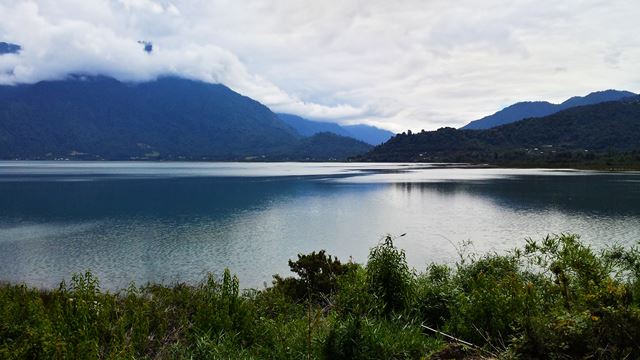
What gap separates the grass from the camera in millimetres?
8711

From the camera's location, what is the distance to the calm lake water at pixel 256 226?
42.9 metres

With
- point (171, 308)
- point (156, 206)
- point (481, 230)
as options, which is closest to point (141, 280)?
point (171, 308)

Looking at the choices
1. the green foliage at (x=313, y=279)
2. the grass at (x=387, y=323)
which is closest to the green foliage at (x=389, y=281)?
the grass at (x=387, y=323)

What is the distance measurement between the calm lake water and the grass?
820 inches

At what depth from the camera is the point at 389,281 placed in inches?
569

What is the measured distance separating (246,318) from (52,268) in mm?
35529

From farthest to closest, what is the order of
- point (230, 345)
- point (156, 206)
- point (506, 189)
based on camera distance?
1. point (506, 189)
2. point (156, 206)
3. point (230, 345)

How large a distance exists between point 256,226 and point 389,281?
2017 inches

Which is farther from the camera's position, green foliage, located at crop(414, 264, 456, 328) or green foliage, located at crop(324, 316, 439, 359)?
green foliage, located at crop(414, 264, 456, 328)

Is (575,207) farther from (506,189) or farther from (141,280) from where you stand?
(141,280)

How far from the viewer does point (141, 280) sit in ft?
123

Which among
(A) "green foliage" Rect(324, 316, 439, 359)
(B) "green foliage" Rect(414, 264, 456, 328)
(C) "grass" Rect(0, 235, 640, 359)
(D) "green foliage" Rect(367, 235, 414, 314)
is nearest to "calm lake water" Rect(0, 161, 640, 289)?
(C) "grass" Rect(0, 235, 640, 359)

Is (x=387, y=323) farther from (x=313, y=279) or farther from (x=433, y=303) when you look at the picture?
(x=313, y=279)

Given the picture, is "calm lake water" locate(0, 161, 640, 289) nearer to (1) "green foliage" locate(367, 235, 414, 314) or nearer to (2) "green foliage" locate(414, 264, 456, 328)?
(2) "green foliage" locate(414, 264, 456, 328)
